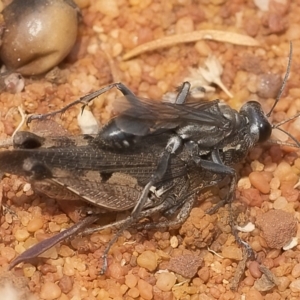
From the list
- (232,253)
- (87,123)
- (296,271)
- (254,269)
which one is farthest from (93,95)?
(296,271)

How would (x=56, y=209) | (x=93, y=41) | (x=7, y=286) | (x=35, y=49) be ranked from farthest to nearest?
1. (x=93, y=41)
2. (x=35, y=49)
3. (x=56, y=209)
4. (x=7, y=286)

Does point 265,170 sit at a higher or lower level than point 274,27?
lower

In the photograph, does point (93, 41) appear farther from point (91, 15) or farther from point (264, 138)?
point (264, 138)

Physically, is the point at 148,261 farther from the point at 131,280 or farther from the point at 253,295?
the point at 253,295

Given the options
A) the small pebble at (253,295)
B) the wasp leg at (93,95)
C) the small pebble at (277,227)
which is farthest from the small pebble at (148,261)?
the wasp leg at (93,95)

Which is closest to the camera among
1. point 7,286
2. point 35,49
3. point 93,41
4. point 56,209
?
point 7,286

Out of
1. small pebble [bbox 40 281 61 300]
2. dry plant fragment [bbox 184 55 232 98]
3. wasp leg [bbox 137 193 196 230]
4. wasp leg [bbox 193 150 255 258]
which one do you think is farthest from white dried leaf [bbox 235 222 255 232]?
small pebble [bbox 40 281 61 300]

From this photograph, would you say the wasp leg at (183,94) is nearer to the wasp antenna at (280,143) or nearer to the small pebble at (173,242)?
the wasp antenna at (280,143)

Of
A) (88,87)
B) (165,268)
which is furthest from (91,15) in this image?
(165,268)
